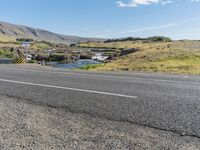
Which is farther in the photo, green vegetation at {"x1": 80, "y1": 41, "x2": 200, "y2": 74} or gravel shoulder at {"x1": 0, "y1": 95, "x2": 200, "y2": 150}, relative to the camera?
green vegetation at {"x1": 80, "y1": 41, "x2": 200, "y2": 74}

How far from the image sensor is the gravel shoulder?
494 centimetres

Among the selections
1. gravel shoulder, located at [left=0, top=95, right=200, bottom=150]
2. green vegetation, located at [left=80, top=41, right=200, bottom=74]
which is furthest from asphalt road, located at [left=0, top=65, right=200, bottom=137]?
green vegetation, located at [left=80, top=41, right=200, bottom=74]

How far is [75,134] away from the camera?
550cm

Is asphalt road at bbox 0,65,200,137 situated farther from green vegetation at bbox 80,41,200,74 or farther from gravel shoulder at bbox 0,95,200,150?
green vegetation at bbox 80,41,200,74

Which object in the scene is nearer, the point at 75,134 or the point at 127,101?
the point at 75,134

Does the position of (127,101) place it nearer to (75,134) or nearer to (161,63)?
(75,134)

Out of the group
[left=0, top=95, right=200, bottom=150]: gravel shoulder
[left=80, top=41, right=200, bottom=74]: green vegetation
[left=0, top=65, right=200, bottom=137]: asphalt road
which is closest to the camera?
[left=0, top=95, right=200, bottom=150]: gravel shoulder

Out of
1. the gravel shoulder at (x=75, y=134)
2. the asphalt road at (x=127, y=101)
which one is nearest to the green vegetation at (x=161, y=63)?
the asphalt road at (x=127, y=101)

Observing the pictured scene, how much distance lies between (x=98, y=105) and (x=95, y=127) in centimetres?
174

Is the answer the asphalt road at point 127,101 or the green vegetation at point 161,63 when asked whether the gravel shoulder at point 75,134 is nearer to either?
the asphalt road at point 127,101

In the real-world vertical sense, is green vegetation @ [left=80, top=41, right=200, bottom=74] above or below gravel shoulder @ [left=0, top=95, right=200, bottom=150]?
below

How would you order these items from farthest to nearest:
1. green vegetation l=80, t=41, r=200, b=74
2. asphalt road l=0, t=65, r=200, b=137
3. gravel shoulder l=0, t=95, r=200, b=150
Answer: green vegetation l=80, t=41, r=200, b=74, asphalt road l=0, t=65, r=200, b=137, gravel shoulder l=0, t=95, r=200, b=150

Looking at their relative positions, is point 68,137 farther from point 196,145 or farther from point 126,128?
point 196,145

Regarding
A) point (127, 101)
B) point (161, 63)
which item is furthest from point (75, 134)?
point (161, 63)
